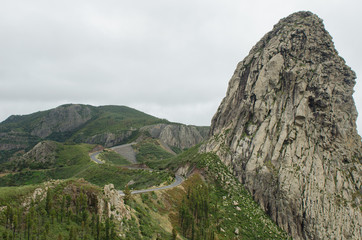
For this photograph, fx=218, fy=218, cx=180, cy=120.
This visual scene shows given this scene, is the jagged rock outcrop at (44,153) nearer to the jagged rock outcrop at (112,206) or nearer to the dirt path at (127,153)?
the dirt path at (127,153)

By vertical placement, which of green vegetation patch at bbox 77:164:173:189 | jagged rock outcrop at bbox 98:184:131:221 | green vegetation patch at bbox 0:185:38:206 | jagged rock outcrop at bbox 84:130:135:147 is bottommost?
green vegetation patch at bbox 77:164:173:189

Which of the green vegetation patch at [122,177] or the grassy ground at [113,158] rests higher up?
the grassy ground at [113,158]

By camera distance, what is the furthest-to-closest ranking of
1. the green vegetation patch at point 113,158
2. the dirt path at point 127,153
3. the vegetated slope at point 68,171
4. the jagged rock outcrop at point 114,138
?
the jagged rock outcrop at point 114,138 → the dirt path at point 127,153 → the green vegetation patch at point 113,158 → the vegetated slope at point 68,171

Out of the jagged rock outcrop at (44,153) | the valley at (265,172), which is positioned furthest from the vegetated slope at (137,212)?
the jagged rock outcrop at (44,153)

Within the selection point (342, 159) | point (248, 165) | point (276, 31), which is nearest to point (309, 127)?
point (342, 159)

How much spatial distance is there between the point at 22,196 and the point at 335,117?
2942 inches

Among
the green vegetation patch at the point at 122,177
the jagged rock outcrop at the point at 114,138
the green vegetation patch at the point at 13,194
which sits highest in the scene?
the jagged rock outcrop at the point at 114,138

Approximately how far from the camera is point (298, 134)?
198 feet

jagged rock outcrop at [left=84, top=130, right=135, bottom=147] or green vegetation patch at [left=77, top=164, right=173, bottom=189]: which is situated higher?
jagged rock outcrop at [left=84, top=130, right=135, bottom=147]

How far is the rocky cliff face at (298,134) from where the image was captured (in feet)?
173

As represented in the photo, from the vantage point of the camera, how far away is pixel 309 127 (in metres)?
62.0

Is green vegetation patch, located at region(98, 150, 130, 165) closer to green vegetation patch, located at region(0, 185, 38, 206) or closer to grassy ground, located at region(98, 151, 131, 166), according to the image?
grassy ground, located at region(98, 151, 131, 166)

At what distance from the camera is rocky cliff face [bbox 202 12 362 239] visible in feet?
173

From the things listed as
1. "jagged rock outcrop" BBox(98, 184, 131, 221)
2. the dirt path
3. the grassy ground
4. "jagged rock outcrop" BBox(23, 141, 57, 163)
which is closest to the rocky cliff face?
"jagged rock outcrop" BBox(98, 184, 131, 221)
